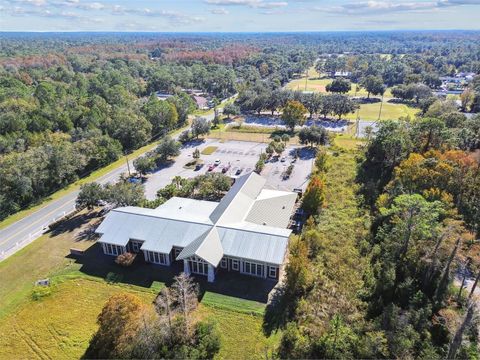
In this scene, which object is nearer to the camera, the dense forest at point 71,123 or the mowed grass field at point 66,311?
the mowed grass field at point 66,311

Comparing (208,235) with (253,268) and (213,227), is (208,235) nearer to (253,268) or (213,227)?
(213,227)

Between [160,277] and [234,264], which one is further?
[234,264]

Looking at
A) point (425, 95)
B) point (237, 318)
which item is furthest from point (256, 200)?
point (425, 95)

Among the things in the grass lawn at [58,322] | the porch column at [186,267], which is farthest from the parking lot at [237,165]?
the grass lawn at [58,322]

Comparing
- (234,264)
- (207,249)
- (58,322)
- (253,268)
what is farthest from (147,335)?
(253,268)

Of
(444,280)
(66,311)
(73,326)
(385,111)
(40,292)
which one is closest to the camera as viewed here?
(444,280)

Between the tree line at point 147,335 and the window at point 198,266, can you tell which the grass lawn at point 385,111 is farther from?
the tree line at point 147,335
